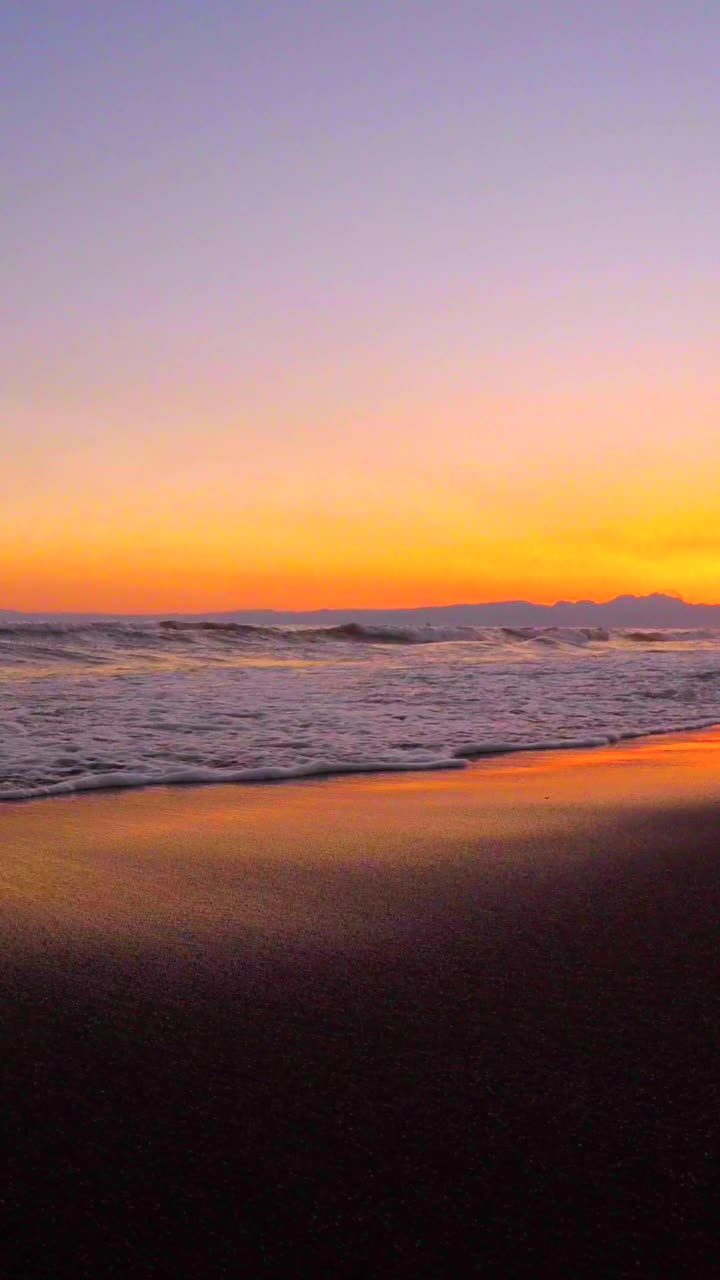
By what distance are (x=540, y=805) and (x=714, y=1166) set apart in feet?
10.8

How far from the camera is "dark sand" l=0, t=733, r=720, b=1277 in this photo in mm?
1316

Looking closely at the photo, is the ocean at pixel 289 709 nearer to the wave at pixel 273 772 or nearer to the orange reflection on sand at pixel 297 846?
the wave at pixel 273 772

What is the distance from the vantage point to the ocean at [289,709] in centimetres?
612

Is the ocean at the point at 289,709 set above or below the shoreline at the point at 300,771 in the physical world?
above

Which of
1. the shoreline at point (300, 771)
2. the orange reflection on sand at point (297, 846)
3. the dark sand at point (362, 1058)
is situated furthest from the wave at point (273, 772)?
the dark sand at point (362, 1058)

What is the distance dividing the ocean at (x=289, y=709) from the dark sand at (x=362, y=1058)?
245cm

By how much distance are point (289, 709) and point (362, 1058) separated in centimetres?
737

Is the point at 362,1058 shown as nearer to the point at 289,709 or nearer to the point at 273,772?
the point at 273,772

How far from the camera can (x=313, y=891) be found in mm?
3111

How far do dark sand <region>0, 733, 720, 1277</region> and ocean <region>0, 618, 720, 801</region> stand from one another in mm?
2451

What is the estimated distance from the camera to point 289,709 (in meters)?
9.17

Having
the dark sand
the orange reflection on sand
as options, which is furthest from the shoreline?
the dark sand

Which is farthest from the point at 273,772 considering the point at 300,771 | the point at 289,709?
the point at 289,709

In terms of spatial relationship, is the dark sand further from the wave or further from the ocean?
the ocean
